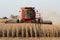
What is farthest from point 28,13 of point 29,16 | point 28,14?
point 29,16

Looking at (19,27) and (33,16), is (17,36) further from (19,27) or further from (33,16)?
(33,16)

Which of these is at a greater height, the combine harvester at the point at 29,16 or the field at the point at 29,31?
the combine harvester at the point at 29,16

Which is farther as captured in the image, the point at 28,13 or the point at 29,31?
the point at 28,13

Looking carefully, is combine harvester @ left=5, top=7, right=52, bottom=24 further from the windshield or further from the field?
the field

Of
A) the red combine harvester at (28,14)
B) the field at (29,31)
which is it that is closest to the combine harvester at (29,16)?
the red combine harvester at (28,14)

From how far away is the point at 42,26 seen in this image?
611 inches

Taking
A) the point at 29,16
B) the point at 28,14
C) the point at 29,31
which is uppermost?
the point at 28,14

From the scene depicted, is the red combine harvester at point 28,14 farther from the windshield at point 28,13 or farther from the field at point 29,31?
the field at point 29,31

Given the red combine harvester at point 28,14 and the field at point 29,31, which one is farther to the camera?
the red combine harvester at point 28,14

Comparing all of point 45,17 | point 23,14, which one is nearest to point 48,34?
point 23,14

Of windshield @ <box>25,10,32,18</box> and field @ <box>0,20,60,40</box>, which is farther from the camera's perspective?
windshield @ <box>25,10,32,18</box>

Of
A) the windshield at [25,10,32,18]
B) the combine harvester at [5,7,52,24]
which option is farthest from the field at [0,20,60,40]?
the windshield at [25,10,32,18]

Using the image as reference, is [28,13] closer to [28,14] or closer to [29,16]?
[28,14]

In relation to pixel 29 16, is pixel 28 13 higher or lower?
higher
